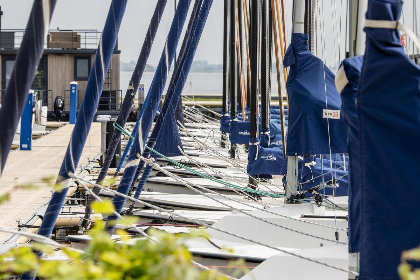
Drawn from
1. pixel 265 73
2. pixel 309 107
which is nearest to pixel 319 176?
pixel 309 107

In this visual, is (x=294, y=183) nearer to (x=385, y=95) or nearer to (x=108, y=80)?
(x=385, y=95)

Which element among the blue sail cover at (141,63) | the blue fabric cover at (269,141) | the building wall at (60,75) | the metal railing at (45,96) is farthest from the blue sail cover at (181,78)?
the building wall at (60,75)

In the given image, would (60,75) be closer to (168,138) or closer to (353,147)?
(168,138)

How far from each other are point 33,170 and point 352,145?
14.6 m

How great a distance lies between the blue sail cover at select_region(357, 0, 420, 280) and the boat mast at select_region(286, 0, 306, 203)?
572 centimetres

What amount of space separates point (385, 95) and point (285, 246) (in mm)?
5361

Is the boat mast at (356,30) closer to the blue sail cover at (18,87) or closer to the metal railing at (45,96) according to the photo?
the blue sail cover at (18,87)

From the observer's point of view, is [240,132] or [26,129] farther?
[26,129]

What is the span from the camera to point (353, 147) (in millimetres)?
4824

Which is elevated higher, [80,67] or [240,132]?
[80,67]

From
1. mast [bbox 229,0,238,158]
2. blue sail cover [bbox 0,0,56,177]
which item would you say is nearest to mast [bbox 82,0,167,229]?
blue sail cover [bbox 0,0,56,177]

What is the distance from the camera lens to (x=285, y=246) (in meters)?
9.55

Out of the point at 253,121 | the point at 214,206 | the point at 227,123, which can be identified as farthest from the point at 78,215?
the point at 227,123

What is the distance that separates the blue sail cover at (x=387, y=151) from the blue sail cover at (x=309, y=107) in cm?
500
